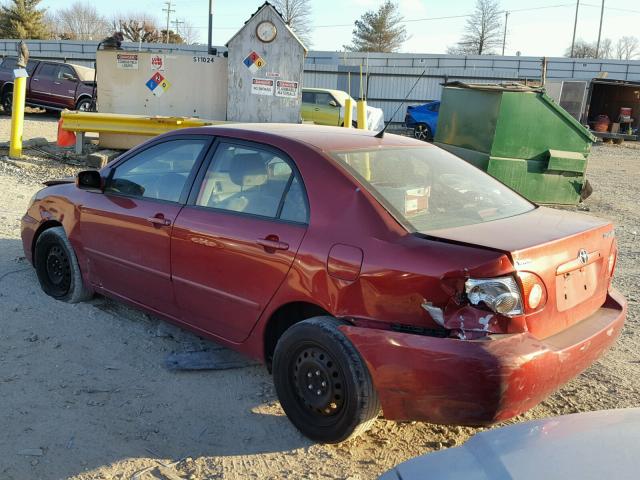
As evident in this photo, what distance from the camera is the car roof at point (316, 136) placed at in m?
3.43

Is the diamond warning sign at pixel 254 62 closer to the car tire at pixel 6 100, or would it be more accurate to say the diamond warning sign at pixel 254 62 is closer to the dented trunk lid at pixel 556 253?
the dented trunk lid at pixel 556 253

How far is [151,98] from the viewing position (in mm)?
11570

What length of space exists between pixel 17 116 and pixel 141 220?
306 inches

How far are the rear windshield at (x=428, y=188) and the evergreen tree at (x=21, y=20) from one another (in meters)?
53.5

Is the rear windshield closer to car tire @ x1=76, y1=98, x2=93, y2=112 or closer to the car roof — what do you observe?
the car roof

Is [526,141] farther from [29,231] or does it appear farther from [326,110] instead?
[326,110]

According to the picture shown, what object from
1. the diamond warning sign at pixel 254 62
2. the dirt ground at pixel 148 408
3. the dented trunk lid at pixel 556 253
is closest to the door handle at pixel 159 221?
the dirt ground at pixel 148 408

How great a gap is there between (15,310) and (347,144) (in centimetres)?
276

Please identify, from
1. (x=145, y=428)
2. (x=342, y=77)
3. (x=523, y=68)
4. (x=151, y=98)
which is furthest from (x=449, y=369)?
(x=523, y=68)

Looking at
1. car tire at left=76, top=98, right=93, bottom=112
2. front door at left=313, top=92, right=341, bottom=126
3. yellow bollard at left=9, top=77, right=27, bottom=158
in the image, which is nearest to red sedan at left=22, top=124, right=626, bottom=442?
yellow bollard at left=9, top=77, right=27, bottom=158

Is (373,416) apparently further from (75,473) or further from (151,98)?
(151,98)

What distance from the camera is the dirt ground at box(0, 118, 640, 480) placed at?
9.37ft

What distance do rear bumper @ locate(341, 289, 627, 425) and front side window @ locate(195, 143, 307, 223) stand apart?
79cm

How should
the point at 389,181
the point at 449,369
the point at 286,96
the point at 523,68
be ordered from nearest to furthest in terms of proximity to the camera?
the point at 449,369
the point at 389,181
the point at 286,96
the point at 523,68
